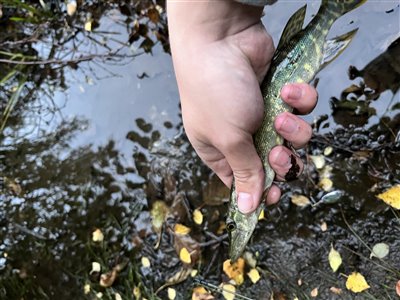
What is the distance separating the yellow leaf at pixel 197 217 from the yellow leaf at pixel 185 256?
18 cm

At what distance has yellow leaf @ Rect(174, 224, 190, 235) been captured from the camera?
3135 mm

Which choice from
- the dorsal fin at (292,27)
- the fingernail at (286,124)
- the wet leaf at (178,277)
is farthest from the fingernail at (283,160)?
the wet leaf at (178,277)

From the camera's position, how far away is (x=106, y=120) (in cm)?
357

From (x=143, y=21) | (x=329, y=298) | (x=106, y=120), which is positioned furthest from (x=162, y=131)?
(x=329, y=298)

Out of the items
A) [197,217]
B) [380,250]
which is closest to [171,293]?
[197,217]

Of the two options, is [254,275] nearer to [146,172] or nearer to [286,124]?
[146,172]

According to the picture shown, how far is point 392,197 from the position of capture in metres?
2.65

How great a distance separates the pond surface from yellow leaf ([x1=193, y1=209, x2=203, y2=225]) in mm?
23

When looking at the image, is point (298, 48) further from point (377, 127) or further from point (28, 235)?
point (28, 235)

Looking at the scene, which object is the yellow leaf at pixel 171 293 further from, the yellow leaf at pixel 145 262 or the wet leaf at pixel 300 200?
the wet leaf at pixel 300 200

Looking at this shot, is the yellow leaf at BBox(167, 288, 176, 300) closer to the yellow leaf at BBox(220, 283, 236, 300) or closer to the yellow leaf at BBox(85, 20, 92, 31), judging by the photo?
the yellow leaf at BBox(220, 283, 236, 300)

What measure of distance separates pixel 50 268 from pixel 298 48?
2.36 meters

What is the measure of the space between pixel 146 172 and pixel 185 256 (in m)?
0.64

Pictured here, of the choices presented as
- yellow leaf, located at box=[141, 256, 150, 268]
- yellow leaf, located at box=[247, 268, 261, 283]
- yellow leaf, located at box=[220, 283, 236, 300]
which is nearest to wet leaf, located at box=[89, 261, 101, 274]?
yellow leaf, located at box=[141, 256, 150, 268]
